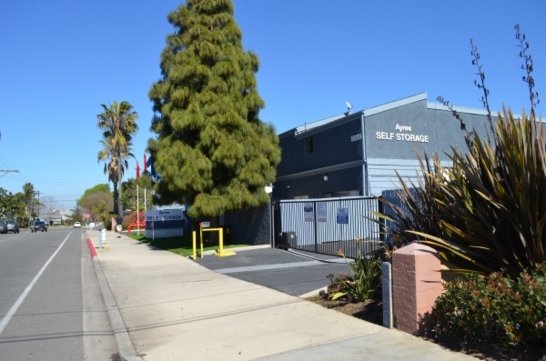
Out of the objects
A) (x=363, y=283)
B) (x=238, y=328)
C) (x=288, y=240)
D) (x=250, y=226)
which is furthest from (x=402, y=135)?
(x=238, y=328)

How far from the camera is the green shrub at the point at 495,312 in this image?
4.99 meters

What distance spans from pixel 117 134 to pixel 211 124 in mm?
34956

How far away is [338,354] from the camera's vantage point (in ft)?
19.0

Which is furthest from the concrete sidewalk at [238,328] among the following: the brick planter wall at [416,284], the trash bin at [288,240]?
the trash bin at [288,240]

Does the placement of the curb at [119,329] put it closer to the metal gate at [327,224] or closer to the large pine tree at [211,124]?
the metal gate at [327,224]

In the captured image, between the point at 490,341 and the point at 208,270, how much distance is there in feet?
33.2

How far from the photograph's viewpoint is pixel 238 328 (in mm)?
7500

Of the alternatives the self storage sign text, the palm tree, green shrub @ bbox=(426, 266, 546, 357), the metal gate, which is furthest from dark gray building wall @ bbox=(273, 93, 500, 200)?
the palm tree

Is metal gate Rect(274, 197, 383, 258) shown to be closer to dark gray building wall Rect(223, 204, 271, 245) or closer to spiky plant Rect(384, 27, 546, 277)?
dark gray building wall Rect(223, 204, 271, 245)

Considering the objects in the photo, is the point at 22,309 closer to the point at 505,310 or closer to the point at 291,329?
the point at 291,329

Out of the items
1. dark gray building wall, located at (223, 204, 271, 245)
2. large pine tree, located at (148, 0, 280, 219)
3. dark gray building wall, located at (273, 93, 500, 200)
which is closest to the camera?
large pine tree, located at (148, 0, 280, 219)

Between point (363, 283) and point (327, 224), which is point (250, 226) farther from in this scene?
point (363, 283)

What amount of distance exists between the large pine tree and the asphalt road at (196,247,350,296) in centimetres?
304

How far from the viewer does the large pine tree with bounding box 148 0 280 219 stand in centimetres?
2078
